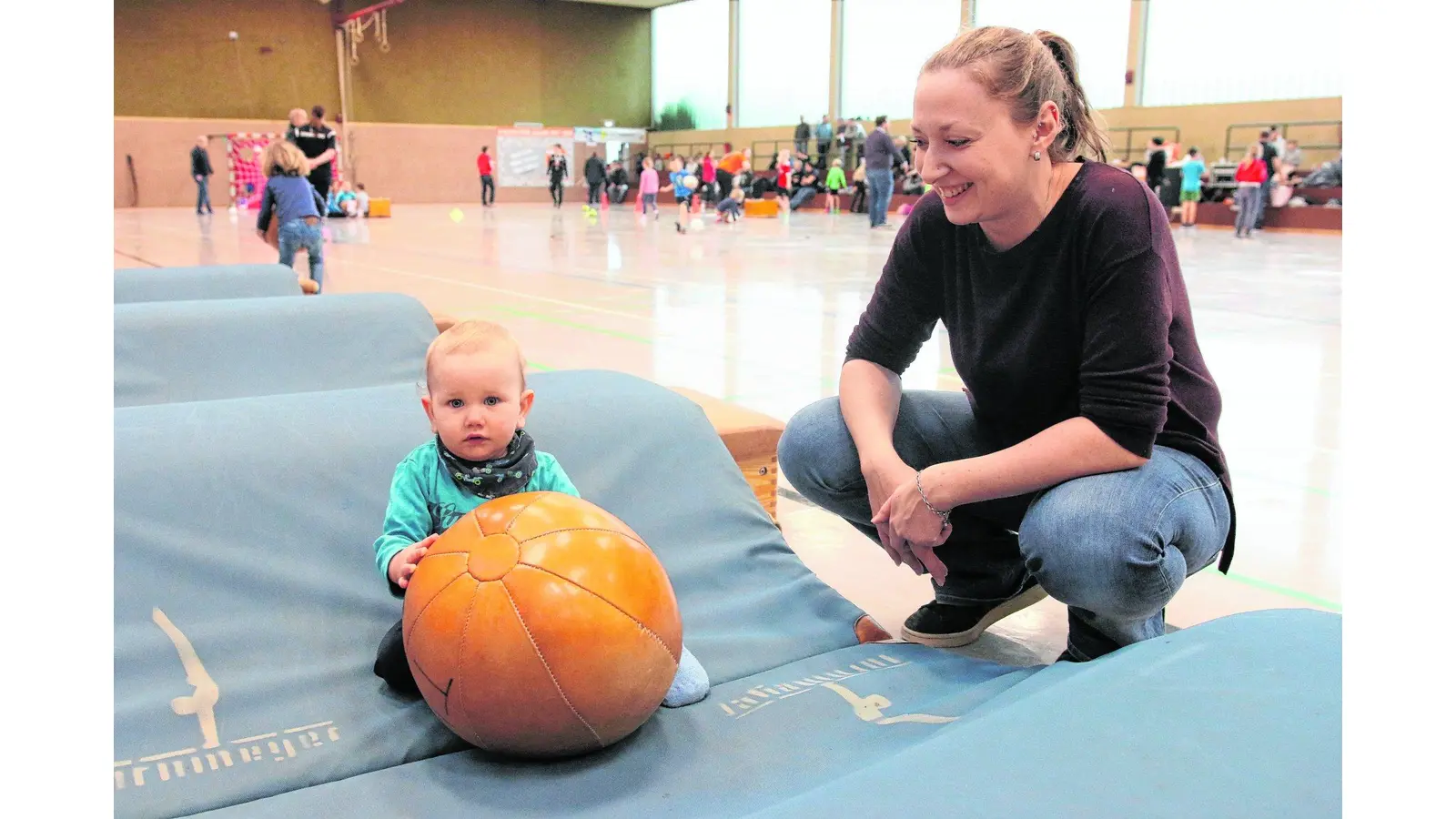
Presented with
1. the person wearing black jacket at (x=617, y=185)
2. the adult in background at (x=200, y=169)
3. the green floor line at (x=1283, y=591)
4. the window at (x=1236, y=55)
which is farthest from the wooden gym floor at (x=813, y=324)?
the person wearing black jacket at (x=617, y=185)

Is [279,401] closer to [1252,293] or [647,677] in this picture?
[647,677]

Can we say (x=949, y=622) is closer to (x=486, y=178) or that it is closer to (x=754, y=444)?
(x=754, y=444)

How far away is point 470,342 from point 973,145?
37.5 inches

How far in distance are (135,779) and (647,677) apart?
80 centimetres

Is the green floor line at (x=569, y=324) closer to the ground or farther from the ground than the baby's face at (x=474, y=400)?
closer to the ground

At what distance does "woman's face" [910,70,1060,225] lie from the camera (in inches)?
72.9

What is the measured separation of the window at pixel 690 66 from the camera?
29.3 m

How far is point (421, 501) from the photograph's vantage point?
2084 mm

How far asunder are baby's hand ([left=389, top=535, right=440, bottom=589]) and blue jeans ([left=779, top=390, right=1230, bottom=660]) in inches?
32.6

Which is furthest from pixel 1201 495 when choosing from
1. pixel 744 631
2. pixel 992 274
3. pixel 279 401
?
pixel 279 401

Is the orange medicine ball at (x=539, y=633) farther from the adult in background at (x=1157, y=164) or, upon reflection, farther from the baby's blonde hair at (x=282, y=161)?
the adult in background at (x=1157, y=164)

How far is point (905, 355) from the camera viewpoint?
2377mm

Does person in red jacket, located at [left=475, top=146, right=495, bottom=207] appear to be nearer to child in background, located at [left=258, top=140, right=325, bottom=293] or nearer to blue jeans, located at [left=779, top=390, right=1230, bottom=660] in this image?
child in background, located at [left=258, top=140, right=325, bottom=293]

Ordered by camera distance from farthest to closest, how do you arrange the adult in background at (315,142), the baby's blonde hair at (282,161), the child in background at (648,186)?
the child in background at (648,186)
the adult in background at (315,142)
the baby's blonde hair at (282,161)
